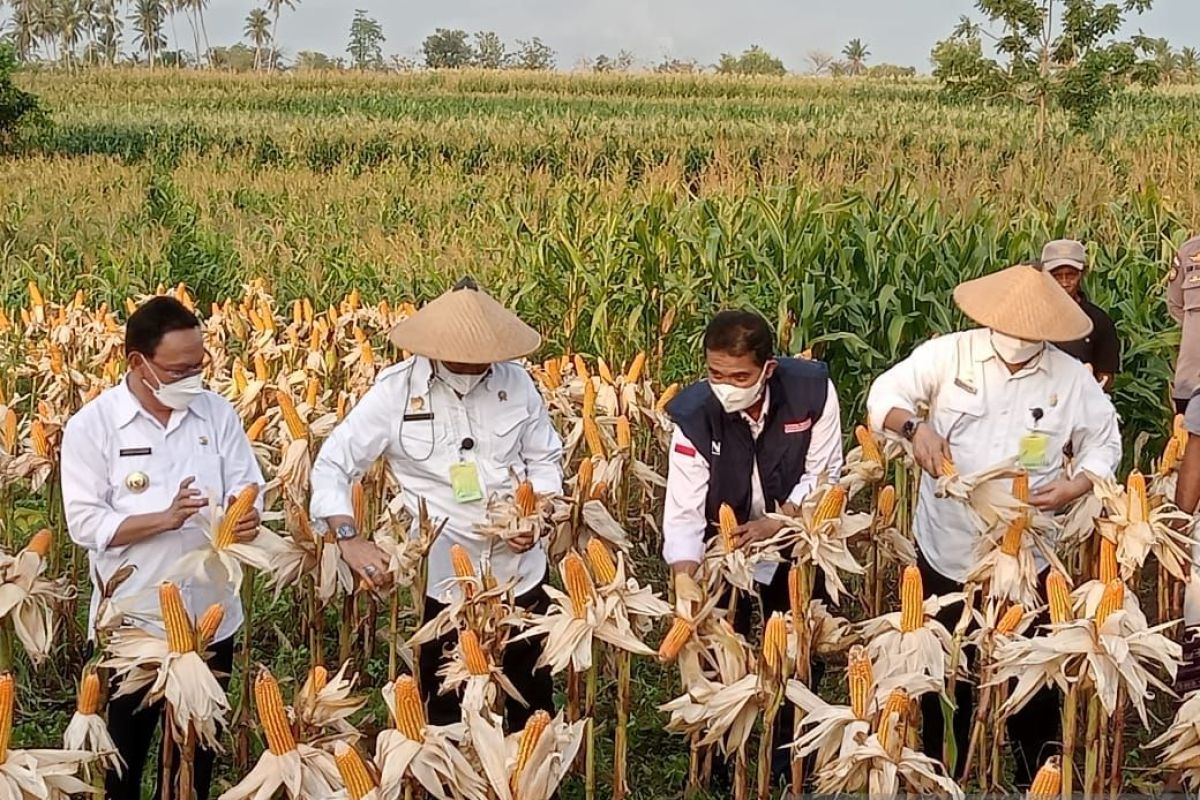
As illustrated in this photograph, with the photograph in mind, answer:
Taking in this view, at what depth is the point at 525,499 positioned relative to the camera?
3.26 meters

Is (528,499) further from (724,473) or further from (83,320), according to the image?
(83,320)

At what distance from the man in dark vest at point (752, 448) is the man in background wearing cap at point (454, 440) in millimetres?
376

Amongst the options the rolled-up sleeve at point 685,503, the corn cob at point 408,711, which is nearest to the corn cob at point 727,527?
the rolled-up sleeve at point 685,503

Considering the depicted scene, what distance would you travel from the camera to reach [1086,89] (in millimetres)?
14227

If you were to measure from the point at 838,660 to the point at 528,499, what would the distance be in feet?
6.22

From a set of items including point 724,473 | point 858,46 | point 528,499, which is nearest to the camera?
point 528,499

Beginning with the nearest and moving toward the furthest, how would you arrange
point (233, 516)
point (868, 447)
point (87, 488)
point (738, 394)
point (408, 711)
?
point (408, 711) < point (233, 516) < point (87, 488) < point (738, 394) < point (868, 447)

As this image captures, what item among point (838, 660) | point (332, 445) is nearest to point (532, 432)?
point (332, 445)

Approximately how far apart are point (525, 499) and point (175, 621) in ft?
3.37

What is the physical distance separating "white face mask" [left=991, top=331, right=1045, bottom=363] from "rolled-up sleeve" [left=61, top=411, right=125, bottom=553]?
2368 millimetres

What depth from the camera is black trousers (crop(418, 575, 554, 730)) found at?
3.51 metres

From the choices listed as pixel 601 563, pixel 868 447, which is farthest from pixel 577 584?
pixel 868 447

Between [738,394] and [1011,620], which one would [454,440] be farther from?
[1011,620]

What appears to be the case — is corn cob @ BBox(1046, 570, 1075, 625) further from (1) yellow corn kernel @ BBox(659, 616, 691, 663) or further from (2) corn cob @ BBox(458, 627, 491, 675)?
(2) corn cob @ BBox(458, 627, 491, 675)
